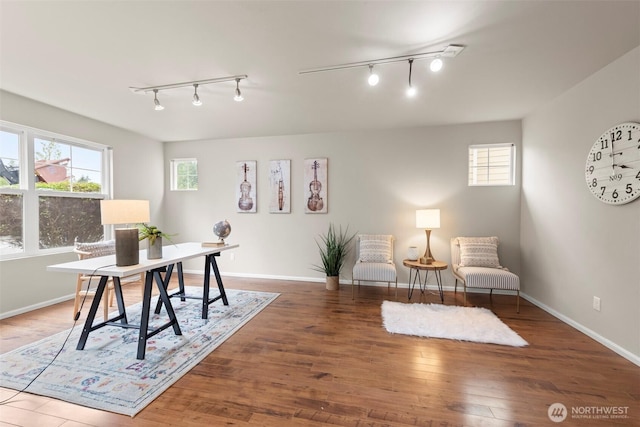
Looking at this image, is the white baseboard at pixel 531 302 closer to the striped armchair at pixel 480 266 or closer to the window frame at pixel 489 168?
the striped armchair at pixel 480 266

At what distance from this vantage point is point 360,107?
3262 mm

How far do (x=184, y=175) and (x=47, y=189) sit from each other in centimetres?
199

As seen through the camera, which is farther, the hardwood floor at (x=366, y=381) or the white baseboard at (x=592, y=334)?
the white baseboard at (x=592, y=334)

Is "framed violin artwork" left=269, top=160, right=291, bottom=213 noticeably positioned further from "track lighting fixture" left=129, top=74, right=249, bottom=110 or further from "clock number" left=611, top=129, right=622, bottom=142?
"clock number" left=611, top=129, right=622, bottom=142

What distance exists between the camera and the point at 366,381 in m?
1.84

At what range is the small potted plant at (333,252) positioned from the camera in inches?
159

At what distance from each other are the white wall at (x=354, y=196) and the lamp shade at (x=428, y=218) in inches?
14.1

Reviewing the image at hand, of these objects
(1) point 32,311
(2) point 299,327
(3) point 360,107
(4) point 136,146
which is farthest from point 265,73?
(1) point 32,311

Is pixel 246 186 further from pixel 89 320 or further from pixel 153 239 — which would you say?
pixel 89 320

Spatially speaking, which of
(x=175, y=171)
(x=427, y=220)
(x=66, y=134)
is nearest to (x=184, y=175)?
(x=175, y=171)

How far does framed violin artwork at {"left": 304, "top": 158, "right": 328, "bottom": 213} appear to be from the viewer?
436 cm

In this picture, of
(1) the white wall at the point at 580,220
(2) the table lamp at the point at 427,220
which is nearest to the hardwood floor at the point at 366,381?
(1) the white wall at the point at 580,220

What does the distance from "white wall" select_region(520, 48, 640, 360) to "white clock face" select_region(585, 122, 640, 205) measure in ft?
0.26

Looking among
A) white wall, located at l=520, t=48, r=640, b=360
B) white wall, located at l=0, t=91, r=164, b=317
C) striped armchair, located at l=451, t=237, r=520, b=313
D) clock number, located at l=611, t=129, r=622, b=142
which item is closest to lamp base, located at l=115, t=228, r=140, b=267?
white wall, located at l=0, t=91, r=164, b=317
